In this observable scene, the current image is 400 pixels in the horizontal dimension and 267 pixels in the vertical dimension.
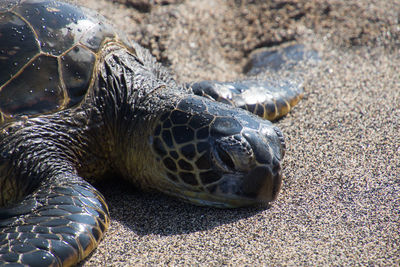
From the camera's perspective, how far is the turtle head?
241 centimetres

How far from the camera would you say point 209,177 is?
8.10ft

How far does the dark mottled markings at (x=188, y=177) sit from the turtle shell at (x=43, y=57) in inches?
30.0

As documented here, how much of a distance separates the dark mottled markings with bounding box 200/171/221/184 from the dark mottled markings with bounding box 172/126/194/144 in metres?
0.20

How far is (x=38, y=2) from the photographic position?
2928 millimetres

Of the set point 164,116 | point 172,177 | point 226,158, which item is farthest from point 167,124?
point 226,158

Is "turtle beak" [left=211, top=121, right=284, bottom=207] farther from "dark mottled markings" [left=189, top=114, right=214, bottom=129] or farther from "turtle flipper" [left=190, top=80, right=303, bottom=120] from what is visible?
"turtle flipper" [left=190, top=80, right=303, bottom=120]

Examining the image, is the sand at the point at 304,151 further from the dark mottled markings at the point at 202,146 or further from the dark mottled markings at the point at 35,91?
the dark mottled markings at the point at 35,91

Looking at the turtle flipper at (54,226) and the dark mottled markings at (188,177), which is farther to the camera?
the dark mottled markings at (188,177)

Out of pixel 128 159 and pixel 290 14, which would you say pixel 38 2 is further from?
pixel 290 14

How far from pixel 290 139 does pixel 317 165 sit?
378mm

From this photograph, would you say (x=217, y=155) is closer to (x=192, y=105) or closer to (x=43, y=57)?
(x=192, y=105)

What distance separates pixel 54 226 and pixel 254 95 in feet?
5.89

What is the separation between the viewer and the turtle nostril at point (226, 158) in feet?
7.93

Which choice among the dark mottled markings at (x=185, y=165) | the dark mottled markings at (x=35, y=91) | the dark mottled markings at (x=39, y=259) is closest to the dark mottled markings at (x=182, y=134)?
the dark mottled markings at (x=185, y=165)
